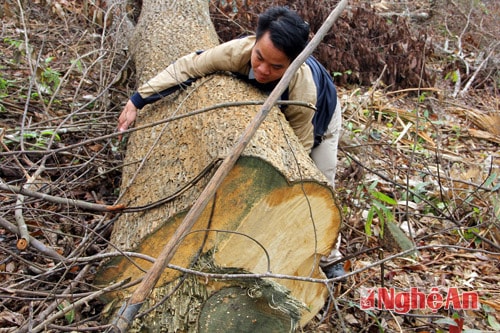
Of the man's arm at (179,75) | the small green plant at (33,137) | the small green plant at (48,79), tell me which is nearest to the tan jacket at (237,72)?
the man's arm at (179,75)

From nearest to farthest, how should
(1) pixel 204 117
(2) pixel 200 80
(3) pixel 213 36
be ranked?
(1) pixel 204 117
(2) pixel 200 80
(3) pixel 213 36

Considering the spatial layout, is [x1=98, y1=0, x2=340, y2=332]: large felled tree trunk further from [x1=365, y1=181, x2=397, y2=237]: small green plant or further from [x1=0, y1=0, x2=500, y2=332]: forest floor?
[x1=365, y1=181, x2=397, y2=237]: small green plant

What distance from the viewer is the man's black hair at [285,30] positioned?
1858mm

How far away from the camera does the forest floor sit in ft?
6.05

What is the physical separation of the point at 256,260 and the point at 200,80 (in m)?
1.12

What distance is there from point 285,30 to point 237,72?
1.55ft

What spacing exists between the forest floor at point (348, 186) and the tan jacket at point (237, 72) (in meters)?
0.53

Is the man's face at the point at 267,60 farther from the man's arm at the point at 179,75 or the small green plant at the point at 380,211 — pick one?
the small green plant at the point at 380,211

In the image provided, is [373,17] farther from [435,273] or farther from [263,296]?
[263,296]

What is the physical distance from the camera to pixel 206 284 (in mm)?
1580

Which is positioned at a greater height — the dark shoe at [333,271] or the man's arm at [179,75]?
the man's arm at [179,75]

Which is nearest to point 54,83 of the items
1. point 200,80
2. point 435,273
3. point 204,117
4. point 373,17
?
point 200,80

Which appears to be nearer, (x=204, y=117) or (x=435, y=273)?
Result: (x=204, y=117)

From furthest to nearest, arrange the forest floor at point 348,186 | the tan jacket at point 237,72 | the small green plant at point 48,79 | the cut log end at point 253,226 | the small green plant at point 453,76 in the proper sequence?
the small green plant at point 453,76
the small green plant at point 48,79
the tan jacket at point 237,72
the forest floor at point 348,186
the cut log end at point 253,226
